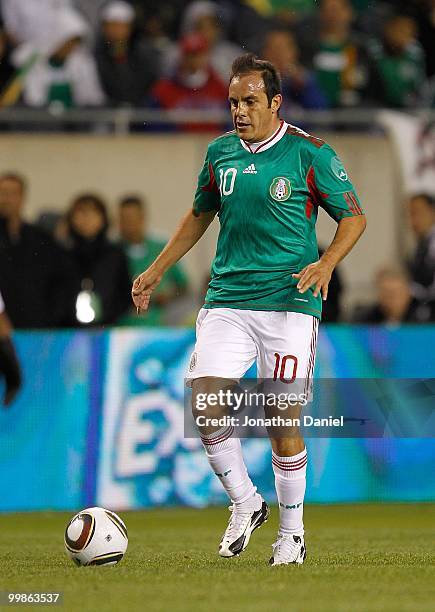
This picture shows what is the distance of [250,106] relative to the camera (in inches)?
292

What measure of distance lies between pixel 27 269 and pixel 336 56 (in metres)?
4.77

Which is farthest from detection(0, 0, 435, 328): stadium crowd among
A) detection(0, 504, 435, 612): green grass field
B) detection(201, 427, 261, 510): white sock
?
detection(201, 427, 261, 510): white sock

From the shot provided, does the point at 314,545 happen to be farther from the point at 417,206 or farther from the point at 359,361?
the point at 417,206

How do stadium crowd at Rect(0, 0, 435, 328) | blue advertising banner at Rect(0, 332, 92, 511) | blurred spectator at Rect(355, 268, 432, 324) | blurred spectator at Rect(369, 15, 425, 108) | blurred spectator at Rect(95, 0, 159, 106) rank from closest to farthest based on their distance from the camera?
1. blue advertising banner at Rect(0, 332, 92, 511)
2. stadium crowd at Rect(0, 0, 435, 328)
3. blurred spectator at Rect(355, 268, 432, 324)
4. blurred spectator at Rect(95, 0, 159, 106)
5. blurred spectator at Rect(369, 15, 425, 108)

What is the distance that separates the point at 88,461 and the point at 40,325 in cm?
150

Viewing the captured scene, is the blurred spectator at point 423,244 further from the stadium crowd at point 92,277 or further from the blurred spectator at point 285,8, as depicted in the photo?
the blurred spectator at point 285,8

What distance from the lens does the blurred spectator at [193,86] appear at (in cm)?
1491

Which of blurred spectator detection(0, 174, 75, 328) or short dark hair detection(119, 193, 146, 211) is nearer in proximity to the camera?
blurred spectator detection(0, 174, 75, 328)

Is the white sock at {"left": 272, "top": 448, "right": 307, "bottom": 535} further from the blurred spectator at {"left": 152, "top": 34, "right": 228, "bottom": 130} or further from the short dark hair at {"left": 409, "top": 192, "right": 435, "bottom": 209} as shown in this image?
the blurred spectator at {"left": 152, "top": 34, "right": 228, "bottom": 130}

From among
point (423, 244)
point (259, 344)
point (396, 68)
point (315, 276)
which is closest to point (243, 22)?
point (396, 68)

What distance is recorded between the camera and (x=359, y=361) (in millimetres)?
12484

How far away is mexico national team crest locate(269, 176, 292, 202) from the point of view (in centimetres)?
739

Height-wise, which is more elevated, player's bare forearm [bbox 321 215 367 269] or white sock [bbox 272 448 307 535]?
player's bare forearm [bbox 321 215 367 269]

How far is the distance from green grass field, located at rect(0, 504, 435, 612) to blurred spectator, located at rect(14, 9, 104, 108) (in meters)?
5.30
